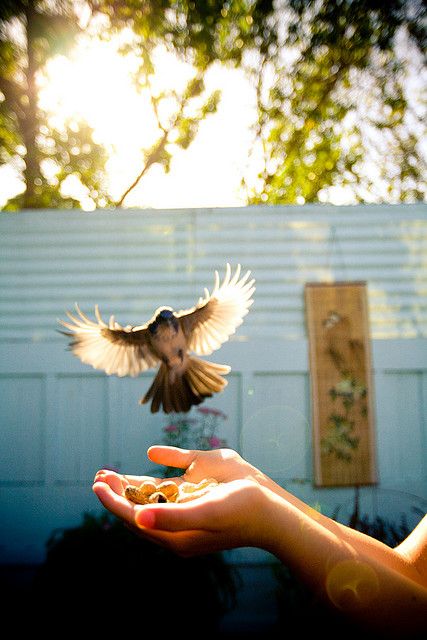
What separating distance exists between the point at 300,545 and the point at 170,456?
609mm

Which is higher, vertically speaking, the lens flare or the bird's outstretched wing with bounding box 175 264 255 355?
the bird's outstretched wing with bounding box 175 264 255 355

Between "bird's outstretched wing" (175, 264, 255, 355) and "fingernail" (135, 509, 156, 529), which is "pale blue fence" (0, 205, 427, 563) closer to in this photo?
"bird's outstretched wing" (175, 264, 255, 355)

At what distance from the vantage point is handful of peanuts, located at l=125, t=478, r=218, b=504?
1.61 meters

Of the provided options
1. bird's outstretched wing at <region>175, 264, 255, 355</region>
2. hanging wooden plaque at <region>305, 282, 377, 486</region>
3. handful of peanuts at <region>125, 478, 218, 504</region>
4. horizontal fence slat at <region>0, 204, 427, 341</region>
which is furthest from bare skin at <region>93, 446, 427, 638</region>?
horizontal fence slat at <region>0, 204, 427, 341</region>

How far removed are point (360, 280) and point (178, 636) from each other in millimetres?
2421

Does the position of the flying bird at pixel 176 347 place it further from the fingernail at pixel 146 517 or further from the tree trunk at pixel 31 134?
the tree trunk at pixel 31 134

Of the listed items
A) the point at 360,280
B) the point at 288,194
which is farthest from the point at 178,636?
the point at 288,194

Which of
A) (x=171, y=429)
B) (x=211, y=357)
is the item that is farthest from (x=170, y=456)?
(x=211, y=357)

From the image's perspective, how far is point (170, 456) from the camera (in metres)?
1.69

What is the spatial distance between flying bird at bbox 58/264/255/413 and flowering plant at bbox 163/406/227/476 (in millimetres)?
357

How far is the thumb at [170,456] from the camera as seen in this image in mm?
1665

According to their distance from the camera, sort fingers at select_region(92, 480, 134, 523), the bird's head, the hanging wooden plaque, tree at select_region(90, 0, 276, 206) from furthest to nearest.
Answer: tree at select_region(90, 0, 276, 206) → the hanging wooden plaque → the bird's head → fingers at select_region(92, 480, 134, 523)

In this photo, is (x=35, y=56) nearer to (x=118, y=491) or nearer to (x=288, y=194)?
(x=288, y=194)

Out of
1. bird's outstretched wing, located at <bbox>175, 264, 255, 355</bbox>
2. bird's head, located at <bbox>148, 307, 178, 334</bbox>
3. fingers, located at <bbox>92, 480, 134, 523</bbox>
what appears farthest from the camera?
bird's outstretched wing, located at <bbox>175, 264, 255, 355</bbox>
